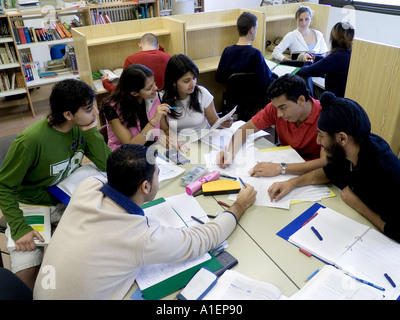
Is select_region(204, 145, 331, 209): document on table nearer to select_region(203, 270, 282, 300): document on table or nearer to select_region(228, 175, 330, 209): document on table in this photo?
select_region(228, 175, 330, 209): document on table

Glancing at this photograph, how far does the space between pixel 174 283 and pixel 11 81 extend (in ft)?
14.8

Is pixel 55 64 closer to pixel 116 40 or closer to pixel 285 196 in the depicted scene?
pixel 116 40

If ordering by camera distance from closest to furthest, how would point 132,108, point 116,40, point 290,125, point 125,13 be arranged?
point 290,125 < point 132,108 < point 116,40 < point 125,13

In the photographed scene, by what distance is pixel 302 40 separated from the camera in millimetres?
4062

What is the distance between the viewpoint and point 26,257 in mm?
1522

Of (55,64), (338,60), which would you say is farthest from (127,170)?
(55,64)

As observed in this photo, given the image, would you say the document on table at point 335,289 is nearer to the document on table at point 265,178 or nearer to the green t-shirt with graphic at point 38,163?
the document on table at point 265,178

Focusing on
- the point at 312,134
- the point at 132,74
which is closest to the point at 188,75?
the point at 132,74

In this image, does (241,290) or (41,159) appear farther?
(41,159)

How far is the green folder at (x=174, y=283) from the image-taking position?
1.17 metres

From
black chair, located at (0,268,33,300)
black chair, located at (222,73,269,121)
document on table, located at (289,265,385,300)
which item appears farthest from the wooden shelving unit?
document on table, located at (289,265,385,300)

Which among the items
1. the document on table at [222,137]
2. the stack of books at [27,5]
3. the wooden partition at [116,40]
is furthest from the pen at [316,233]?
the stack of books at [27,5]

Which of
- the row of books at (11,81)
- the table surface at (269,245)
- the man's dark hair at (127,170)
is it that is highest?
the man's dark hair at (127,170)

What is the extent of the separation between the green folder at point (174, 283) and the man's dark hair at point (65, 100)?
3.25 feet
